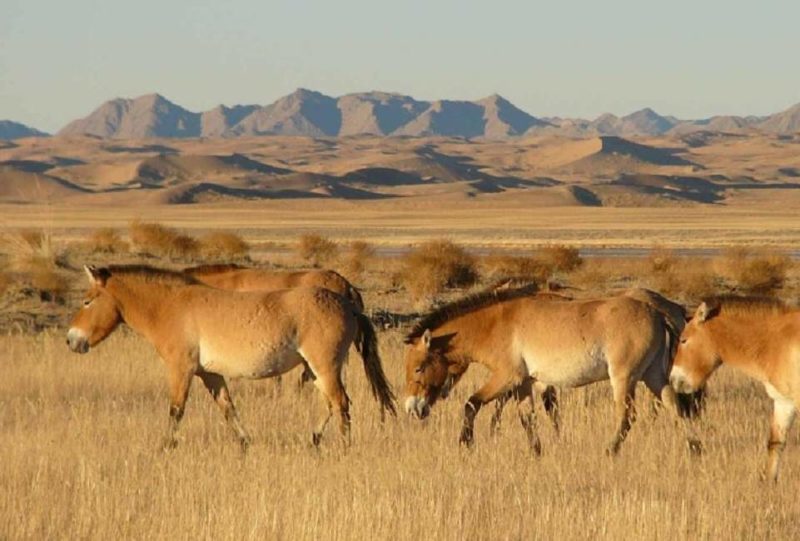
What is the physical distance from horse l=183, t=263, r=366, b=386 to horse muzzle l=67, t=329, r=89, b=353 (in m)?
3.50

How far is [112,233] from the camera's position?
52.0 meters

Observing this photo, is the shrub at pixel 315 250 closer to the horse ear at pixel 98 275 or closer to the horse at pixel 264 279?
the horse at pixel 264 279

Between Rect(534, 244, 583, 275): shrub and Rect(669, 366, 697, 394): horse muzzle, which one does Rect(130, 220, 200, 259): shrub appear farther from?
Rect(669, 366, 697, 394): horse muzzle

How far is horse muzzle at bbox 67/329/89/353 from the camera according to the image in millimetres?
12234

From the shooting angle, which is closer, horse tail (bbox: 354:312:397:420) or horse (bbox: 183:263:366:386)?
horse tail (bbox: 354:312:397:420)

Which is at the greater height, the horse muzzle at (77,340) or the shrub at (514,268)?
the horse muzzle at (77,340)

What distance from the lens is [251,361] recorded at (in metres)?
11.5

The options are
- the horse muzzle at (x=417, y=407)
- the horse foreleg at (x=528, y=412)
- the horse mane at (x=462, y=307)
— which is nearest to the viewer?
the horse foreleg at (x=528, y=412)

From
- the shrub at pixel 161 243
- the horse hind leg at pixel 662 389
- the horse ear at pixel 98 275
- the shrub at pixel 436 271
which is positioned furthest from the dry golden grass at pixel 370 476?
the shrub at pixel 161 243

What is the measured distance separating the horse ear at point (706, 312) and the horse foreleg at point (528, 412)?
1.62 metres

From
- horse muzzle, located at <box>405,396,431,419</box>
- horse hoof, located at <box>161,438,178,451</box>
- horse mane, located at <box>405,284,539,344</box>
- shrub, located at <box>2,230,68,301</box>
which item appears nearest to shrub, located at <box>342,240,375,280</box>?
shrub, located at <box>2,230,68,301</box>

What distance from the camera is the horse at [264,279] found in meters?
15.9

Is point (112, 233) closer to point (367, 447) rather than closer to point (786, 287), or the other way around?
point (786, 287)

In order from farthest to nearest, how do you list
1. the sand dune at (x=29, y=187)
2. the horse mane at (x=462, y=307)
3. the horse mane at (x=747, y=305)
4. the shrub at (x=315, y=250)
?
the sand dune at (x=29, y=187) → the shrub at (x=315, y=250) → the horse mane at (x=462, y=307) → the horse mane at (x=747, y=305)
